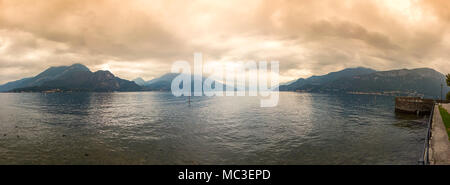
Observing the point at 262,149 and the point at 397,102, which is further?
the point at 397,102

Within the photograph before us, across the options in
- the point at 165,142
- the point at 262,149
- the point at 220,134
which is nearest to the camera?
the point at 262,149
